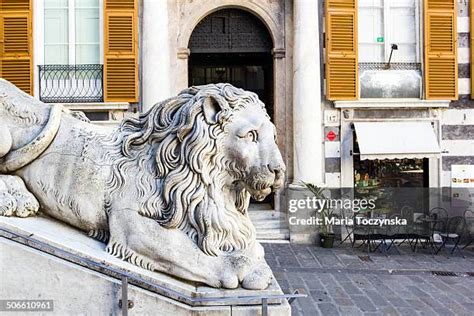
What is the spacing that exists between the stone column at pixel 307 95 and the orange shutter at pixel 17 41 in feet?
19.5

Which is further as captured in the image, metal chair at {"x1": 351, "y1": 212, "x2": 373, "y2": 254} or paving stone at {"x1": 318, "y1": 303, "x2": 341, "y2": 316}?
metal chair at {"x1": 351, "y1": 212, "x2": 373, "y2": 254}

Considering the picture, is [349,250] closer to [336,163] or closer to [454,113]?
[336,163]

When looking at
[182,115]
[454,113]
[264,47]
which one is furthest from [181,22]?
[182,115]

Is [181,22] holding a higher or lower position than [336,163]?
higher

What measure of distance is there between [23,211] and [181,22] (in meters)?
9.03

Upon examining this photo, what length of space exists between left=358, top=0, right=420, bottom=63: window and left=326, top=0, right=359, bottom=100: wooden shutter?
0.56 m

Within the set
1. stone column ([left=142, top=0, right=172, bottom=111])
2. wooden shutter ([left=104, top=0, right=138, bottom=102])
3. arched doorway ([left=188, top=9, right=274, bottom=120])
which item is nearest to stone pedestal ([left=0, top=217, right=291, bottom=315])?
stone column ([left=142, top=0, right=172, bottom=111])

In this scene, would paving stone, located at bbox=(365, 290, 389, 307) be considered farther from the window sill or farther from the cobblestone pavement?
the window sill

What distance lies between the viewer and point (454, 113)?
10.8 meters

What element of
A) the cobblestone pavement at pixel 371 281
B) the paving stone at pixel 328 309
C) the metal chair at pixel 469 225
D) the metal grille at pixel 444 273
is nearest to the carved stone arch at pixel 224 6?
the cobblestone pavement at pixel 371 281

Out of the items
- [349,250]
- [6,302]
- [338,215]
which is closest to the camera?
[6,302]

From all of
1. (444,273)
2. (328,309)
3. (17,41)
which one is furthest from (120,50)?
(444,273)

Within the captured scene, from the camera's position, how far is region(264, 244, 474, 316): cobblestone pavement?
568 centimetres

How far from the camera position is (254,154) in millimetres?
2701
